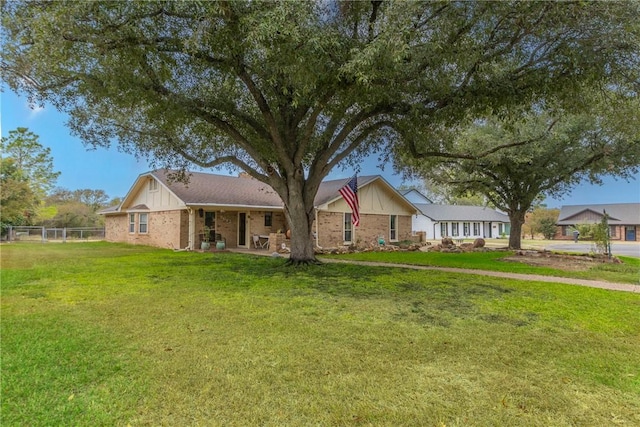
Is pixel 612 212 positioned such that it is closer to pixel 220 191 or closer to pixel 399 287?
pixel 220 191

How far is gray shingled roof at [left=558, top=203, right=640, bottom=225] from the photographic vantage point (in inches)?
1638

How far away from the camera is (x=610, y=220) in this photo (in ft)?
136

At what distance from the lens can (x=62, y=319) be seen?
5.27 metres

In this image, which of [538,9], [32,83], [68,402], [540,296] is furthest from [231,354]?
[32,83]

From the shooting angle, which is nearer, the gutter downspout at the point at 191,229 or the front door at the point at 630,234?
the gutter downspout at the point at 191,229

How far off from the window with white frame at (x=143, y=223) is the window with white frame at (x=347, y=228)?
1146 cm

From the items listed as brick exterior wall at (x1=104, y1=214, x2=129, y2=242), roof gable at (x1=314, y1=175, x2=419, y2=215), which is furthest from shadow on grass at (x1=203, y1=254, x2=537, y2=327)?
brick exterior wall at (x1=104, y1=214, x2=129, y2=242)

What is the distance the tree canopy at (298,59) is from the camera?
20.2ft

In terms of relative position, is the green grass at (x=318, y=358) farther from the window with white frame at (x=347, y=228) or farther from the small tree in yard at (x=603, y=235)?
the window with white frame at (x=347, y=228)

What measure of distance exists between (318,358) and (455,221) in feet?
140

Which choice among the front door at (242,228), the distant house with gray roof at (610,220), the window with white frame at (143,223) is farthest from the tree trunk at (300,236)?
the distant house with gray roof at (610,220)

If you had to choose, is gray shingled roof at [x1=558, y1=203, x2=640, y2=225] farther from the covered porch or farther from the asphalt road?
the covered porch

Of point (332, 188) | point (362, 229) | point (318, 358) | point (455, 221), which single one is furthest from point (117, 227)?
point (455, 221)

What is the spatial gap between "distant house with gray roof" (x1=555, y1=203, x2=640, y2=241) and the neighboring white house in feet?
21.6
